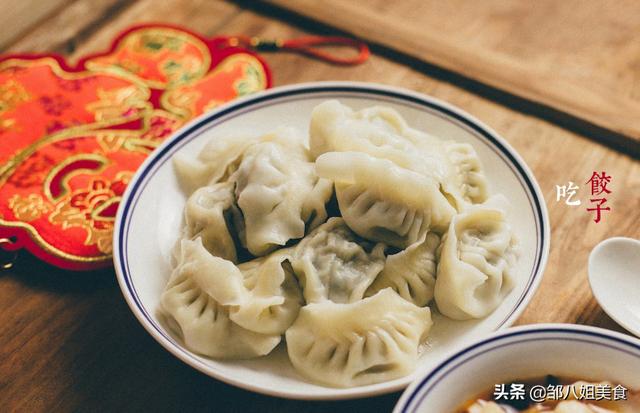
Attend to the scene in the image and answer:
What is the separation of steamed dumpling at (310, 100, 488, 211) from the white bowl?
0.48 m

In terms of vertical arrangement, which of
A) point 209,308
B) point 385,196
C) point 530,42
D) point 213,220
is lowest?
point 209,308

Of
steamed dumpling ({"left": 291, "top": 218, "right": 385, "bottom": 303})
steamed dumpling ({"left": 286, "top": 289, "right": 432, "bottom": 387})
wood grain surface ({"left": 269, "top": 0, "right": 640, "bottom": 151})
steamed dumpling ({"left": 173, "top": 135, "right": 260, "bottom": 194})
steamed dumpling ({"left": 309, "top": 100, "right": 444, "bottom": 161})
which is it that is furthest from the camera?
wood grain surface ({"left": 269, "top": 0, "right": 640, "bottom": 151})

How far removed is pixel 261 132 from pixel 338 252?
0.58 metres

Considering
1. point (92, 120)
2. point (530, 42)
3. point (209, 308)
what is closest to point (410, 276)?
point (209, 308)

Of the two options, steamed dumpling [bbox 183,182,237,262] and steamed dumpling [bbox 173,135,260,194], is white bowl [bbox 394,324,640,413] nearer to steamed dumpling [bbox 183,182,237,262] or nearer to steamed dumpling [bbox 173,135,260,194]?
steamed dumpling [bbox 183,182,237,262]

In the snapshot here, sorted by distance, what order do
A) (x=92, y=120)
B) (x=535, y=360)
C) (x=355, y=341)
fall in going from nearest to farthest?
(x=535, y=360)
(x=355, y=341)
(x=92, y=120)

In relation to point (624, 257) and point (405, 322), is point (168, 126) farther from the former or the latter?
point (624, 257)

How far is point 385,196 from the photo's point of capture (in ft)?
5.30

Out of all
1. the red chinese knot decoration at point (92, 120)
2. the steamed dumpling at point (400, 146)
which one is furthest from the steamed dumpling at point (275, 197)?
the red chinese knot decoration at point (92, 120)

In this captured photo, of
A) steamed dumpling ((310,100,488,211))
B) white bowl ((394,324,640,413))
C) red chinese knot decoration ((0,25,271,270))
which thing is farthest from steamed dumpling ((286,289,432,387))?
red chinese knot decoration ((0,25,271,270))

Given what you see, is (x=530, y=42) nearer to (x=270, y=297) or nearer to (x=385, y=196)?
(x=385, y=196)

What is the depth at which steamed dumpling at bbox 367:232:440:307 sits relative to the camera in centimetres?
159

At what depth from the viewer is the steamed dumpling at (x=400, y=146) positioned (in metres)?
1.68

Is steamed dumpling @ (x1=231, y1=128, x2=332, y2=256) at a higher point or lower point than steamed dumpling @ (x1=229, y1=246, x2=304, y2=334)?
higher
